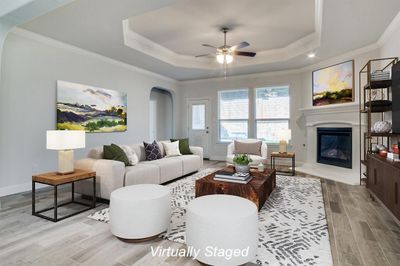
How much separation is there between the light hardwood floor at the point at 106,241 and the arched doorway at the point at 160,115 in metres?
5.83

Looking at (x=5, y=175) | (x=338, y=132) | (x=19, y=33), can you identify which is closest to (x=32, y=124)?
(x=5, y=175)

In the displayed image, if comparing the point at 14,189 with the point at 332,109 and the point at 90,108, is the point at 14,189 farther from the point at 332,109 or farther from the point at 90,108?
the point at 332,109

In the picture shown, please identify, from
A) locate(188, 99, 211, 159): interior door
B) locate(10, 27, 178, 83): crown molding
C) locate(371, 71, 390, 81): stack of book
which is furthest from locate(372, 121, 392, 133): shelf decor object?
locate(10, 27, 178, 83): crown molding

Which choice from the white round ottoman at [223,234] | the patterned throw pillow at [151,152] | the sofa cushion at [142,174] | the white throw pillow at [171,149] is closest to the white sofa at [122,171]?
the sofa cushion at [142,174]

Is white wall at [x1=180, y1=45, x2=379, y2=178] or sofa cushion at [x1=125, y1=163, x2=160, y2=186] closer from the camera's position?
sofa cushion at [x1=125, y1=163, x2=160, y2=186]

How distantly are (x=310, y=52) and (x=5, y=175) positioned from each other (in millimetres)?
6186

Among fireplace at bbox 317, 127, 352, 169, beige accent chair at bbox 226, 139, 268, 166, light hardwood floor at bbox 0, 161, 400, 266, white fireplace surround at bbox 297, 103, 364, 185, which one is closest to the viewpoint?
light hardwood floor at bbox 0, 161, 400, 266

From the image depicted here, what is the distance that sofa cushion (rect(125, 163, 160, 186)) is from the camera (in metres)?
3.40

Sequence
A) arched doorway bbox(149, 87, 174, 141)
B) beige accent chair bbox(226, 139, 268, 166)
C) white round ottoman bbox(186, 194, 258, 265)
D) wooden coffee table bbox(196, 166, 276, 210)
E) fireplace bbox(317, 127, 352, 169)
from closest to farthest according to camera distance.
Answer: white round ottoman bbox(186, 194, 258, 265) < wooden coffee table bbox(196, 166, 276, 210) < fireplace bbox(317, 127, 352, 169) < beige accent chair bbox(226, 139, 268, 166) < arched doorway bbox(149, 87, 174, 141)

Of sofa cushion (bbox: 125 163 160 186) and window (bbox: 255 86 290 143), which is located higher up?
window (bbox: 255 86 290 143)

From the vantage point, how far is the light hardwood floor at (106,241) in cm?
185

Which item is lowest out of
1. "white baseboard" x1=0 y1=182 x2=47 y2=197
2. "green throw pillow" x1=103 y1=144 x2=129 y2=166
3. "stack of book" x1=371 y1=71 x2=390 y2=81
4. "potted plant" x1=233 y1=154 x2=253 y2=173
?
"white baseboard" x1=0 y1=182 x2=47 y2=197

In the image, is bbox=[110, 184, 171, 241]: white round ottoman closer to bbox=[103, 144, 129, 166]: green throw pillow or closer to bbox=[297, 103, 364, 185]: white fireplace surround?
bbox=[103, 144, 129, 166]: green throw pillow

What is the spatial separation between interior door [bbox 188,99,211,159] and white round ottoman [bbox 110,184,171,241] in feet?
17.8
